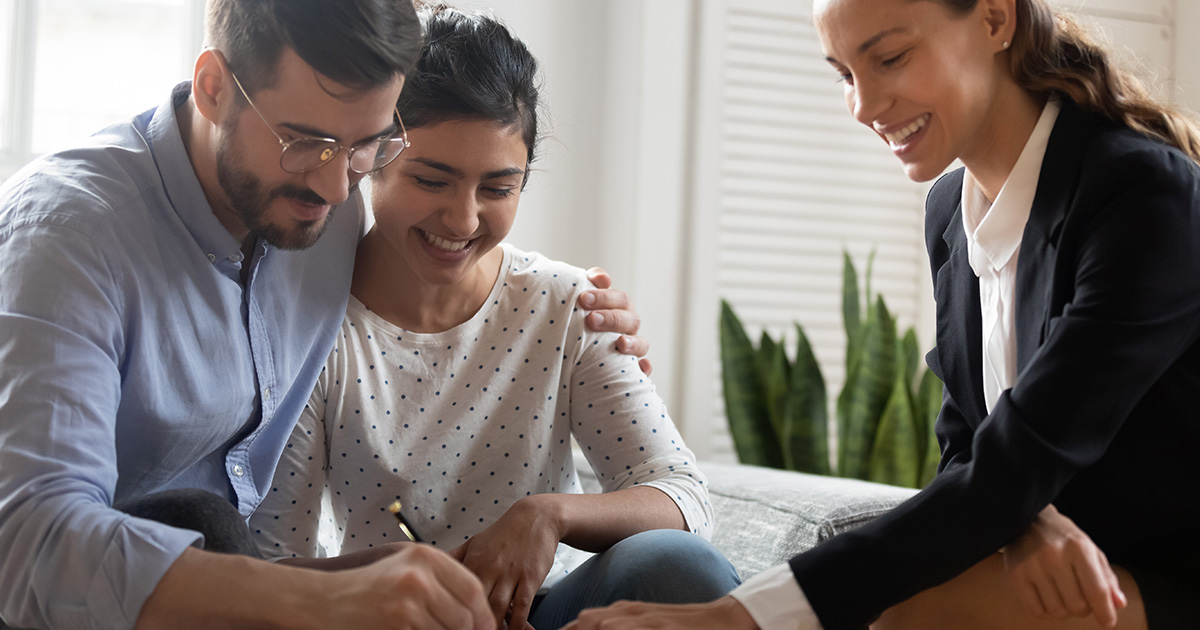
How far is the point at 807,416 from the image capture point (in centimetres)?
236

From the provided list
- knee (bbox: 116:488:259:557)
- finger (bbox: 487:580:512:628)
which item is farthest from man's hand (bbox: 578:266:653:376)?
knee (bbox: 116:488:259:557)

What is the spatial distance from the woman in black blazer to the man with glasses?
337mm

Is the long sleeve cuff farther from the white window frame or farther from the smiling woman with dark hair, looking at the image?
the white window frame

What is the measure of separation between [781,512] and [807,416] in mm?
905

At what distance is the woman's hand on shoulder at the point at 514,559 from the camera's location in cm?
114

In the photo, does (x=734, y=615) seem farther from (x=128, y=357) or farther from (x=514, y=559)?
(x=128, y=357)

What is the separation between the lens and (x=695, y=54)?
2703 millimetres

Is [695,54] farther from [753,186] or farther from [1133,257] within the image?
[1133,257]

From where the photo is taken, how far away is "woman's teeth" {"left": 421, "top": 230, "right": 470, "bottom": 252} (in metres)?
1.33

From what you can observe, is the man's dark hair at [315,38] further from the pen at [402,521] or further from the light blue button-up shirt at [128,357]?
the pen at [402,521]

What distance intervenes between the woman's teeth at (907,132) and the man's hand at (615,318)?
43 cm

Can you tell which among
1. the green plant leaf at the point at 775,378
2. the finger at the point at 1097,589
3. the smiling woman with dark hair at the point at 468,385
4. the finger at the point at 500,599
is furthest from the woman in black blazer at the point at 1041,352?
the green plant leaf at the point at 775,378

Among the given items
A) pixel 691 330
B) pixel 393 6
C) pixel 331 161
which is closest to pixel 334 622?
pixel 331 161

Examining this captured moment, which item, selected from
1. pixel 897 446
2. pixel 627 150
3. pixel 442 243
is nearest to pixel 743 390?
pixel 897 446
